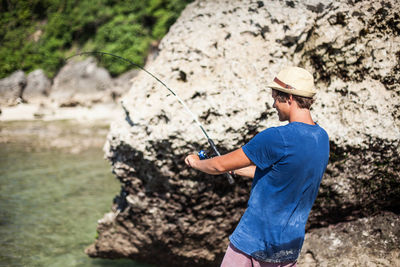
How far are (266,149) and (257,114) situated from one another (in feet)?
4.36

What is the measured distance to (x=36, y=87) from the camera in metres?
18.9

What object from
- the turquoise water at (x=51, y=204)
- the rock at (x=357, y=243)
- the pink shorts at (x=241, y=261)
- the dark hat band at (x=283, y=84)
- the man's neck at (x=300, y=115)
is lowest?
the turquoise water at (x=51, y=204)

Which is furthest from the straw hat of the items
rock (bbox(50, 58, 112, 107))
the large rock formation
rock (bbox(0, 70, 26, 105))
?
rock (bbox(0, 70, 26, 105))

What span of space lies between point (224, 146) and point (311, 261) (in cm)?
150

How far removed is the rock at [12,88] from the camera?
1741 centimetres

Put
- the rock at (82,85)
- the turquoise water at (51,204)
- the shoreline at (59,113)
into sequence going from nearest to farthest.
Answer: the turquoise water at (51,204) → the shoreline at (59,113) → the rock at (82,85)

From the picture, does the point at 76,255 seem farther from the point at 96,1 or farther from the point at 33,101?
the point at 96,1

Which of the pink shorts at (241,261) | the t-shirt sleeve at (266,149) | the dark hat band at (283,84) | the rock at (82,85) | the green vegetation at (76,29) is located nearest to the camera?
the t-shirt sleeve at (266,149)

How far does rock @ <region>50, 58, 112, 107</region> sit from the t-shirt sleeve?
17504 mm

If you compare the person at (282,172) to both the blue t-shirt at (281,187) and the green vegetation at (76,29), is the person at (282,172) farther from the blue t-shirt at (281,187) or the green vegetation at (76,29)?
the green vegetation at (76,29)

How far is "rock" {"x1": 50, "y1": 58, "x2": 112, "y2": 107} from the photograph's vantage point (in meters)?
18.4

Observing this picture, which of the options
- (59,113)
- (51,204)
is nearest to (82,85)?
(59,113)

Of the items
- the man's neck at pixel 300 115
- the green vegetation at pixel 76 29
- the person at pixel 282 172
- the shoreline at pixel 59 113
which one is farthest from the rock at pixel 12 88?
the man's neck at pixel 300 115

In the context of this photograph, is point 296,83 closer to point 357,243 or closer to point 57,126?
point 357,243
